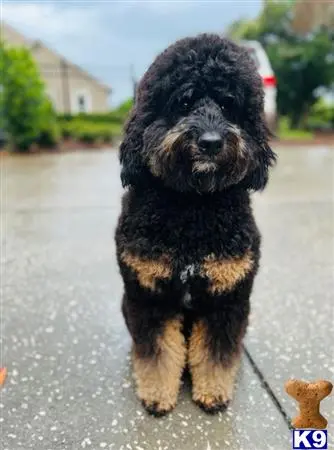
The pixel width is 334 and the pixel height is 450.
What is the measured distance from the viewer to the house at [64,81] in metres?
17.7

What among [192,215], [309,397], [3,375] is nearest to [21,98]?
[3,375]

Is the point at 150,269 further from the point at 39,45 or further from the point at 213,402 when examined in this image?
the point at 39,45

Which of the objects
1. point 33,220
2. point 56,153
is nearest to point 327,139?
point 56,153

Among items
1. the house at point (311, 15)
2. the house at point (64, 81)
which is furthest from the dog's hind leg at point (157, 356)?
the house at point (311, 15)

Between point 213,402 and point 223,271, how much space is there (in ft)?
2.03

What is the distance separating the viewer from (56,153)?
35.6 ft

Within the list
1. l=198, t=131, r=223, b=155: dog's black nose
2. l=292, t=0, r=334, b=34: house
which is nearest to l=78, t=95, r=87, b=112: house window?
l=292, t=0, r=334, b=34: house

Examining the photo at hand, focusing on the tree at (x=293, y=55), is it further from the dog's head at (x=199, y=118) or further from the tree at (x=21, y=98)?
the dog's head at (x=199, y=118)

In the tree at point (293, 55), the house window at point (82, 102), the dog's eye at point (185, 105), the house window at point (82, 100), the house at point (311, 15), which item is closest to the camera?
the dog's eye at point (185, 105)

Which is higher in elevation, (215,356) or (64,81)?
(64,81)

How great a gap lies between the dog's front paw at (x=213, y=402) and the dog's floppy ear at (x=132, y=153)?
1.01 metres

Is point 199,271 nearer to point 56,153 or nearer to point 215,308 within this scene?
point 215,308

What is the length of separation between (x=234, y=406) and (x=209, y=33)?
64.6 inches

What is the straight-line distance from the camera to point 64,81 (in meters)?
18.6
